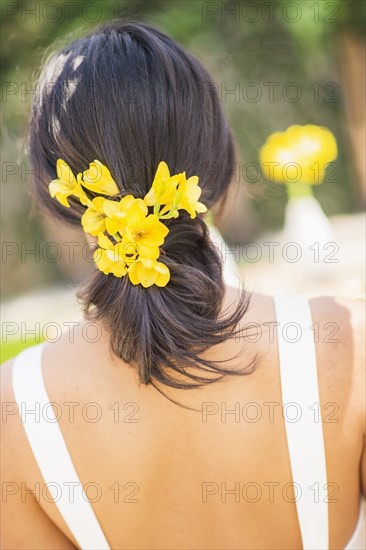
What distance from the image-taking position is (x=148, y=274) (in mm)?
1323

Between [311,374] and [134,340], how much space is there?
33 centimetres

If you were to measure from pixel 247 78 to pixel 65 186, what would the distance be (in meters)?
6.73

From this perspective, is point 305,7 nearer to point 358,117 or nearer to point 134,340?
point 358,117

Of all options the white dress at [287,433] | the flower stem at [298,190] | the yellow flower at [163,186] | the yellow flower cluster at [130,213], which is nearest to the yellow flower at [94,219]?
the yellow flower cluster at [130,213]

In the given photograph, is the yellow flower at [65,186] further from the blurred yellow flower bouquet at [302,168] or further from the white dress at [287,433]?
the blurred yellow flower bouquet at [302,168]

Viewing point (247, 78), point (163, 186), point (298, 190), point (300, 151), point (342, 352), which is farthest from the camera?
point (247, 78)

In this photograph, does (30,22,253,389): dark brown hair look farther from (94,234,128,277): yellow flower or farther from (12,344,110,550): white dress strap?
(12,344,110,550): white dress strap

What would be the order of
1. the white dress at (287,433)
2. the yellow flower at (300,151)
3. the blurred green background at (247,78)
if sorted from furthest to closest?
the blurred green background at (247,78), the yellow flower at (300,151), the white dress at (287,433)

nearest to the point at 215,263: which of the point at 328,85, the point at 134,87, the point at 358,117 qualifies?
the point at 134,87

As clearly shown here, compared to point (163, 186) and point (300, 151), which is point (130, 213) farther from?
point (300, 151)

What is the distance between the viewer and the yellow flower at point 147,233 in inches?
51.3

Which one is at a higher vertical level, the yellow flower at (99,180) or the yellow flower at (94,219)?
the yellow flower at (99,180)

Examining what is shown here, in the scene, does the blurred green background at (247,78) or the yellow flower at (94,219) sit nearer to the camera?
the yellow flower at (94,219)

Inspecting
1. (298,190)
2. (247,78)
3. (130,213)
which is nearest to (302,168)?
(298,190)
